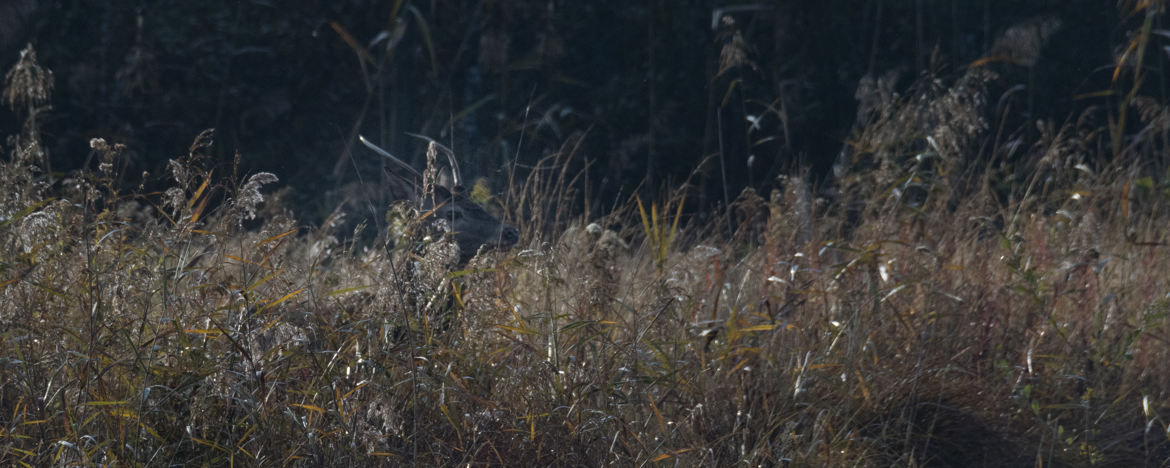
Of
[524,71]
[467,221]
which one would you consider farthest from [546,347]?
[524,71]

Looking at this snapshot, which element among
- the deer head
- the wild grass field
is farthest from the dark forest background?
the deer head

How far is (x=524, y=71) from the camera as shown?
618cm

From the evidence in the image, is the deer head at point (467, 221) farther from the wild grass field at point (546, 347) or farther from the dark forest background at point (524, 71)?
the dark forest background at point (524, 71)

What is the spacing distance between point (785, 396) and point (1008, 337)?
0.85 meters

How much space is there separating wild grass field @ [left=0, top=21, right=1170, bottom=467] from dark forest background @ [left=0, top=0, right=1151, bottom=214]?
9.18ft

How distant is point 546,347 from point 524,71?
3.94m

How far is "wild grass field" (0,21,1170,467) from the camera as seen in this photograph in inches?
80.7

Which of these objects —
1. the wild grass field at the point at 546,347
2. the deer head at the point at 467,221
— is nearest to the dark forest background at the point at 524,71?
the wild grass field at the point at 546,347

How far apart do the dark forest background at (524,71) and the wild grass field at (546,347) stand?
110 inches

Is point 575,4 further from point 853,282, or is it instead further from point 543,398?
point 543,398

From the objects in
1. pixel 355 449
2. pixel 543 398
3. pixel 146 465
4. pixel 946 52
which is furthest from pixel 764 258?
pixel 946 52

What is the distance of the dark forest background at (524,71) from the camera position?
233 inches

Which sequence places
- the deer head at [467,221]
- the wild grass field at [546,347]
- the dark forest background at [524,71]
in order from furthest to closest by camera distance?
1. the dark forest background at [524,71]
2. the deer head at [467,221]
3. the wild grass field at [546,347]

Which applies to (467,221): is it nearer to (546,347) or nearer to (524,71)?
(546,347)
